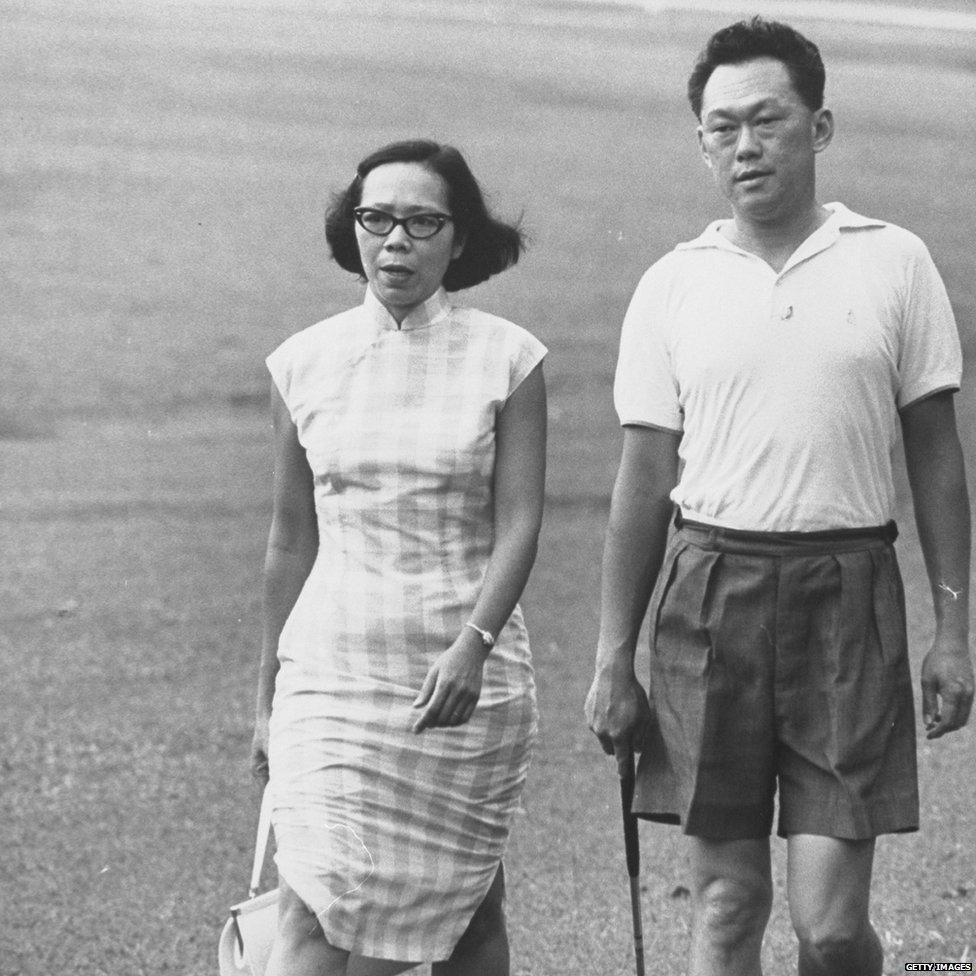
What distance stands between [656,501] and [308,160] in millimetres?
3480

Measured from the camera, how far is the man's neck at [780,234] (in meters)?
2.98

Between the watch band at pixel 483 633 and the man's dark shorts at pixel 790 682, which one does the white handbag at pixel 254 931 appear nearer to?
the watch band at pixel 483 633

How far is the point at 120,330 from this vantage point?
6.12m

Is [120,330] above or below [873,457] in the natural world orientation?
below

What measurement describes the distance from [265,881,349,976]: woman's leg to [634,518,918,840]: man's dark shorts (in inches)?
23.9

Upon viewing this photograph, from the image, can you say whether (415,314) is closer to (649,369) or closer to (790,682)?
(649,369)

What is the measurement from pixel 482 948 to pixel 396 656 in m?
0.53

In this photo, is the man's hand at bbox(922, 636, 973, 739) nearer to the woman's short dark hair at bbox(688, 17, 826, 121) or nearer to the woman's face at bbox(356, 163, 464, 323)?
the woman's short dark hair at bbox(688, 17, 826, 121)

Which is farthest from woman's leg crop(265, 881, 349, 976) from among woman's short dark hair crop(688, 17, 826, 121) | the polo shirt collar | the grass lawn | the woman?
the grass lawn

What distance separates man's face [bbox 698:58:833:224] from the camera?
2967mm

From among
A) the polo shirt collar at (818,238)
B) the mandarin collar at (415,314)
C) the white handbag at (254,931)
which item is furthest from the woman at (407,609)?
the polo shirt collar at (818,238)

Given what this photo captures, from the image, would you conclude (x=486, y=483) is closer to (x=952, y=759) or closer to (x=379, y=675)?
(x=379, y=675)

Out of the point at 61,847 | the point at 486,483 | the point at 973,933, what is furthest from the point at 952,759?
the point at 486,483

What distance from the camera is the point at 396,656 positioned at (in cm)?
308
